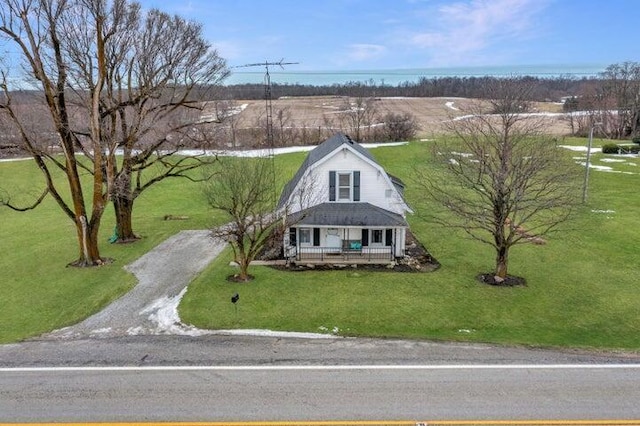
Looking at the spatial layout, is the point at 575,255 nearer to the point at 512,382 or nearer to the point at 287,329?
the point at 512,382

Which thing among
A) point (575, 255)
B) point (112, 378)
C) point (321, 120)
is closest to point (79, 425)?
point (112, 378)

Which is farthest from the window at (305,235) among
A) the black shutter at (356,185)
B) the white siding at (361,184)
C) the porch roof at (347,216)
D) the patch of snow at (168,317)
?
the patch of snow at (168,317)

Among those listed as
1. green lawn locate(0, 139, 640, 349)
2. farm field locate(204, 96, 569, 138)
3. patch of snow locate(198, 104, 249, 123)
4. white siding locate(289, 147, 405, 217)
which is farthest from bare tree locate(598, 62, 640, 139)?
white siding locate(289, 147, 405, 217)

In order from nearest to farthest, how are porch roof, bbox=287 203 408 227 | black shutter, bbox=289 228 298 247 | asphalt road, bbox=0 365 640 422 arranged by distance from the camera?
1. asphalt road, bbox=0 365 640 422
2. porch roof, bbox=287 203 408 227
3. black shutter, bbox=289 228 298 247

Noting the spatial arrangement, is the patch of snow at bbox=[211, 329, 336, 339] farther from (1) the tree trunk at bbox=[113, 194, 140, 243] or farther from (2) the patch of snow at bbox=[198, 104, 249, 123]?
(2) the patch of snow at bbox=[198, 104, 249, 123]

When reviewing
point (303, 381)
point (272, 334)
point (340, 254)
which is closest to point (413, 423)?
point (303, 381)
